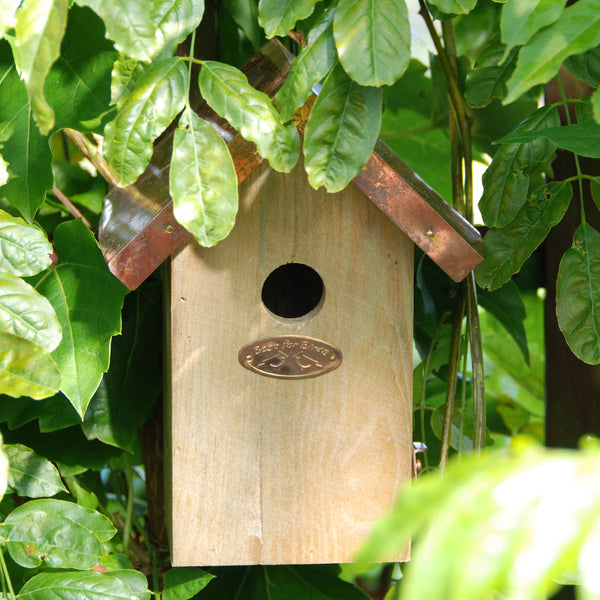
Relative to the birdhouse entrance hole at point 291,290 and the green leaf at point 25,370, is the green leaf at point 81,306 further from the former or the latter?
the birdhouse entrance hole at point 291,290

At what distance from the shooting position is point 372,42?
26.7 inches

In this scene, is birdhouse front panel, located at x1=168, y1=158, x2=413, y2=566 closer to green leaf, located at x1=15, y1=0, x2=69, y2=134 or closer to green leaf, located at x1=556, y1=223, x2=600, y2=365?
green leaf, located at x1=556, y1=223, x2=600, y2=365

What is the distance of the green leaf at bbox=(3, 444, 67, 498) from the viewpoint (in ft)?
3.11

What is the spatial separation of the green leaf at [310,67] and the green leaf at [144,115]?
98 mm

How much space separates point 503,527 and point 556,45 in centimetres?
38

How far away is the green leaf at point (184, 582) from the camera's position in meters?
0.99

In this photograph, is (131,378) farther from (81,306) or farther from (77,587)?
(77,587)

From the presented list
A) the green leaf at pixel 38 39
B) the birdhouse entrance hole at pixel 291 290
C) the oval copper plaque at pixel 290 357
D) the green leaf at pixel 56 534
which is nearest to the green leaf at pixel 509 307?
the birdhouse entrance hole at pixel 291 290

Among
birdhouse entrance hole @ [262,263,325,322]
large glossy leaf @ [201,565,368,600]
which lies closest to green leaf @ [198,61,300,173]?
birdhouse entrance hole @ [262,263,325,322]

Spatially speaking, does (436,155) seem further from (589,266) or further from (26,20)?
(26,20)

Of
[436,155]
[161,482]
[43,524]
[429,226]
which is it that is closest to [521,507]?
[429,226]

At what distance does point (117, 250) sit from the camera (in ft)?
2.66

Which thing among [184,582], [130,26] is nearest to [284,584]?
[184,582]

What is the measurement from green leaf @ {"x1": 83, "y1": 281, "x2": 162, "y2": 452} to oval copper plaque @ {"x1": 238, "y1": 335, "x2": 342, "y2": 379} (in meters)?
0.31
